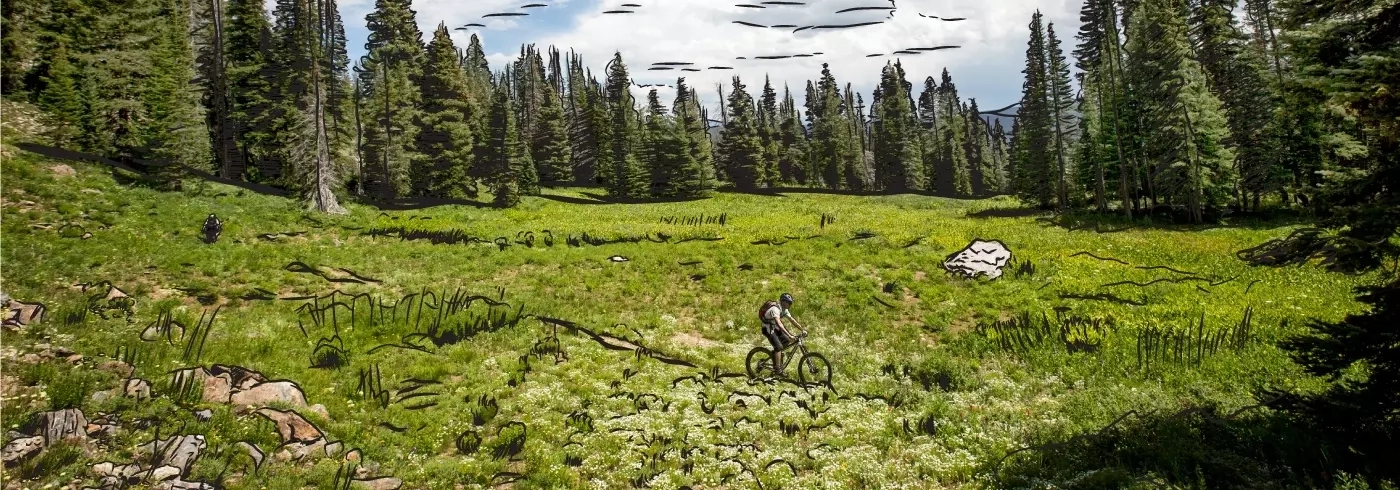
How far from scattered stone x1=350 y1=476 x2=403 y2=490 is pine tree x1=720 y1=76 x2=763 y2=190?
220ft

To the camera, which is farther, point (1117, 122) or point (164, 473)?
point (1117, 122)

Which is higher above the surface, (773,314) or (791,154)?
(791,154)

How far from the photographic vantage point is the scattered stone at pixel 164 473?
8.38 metres

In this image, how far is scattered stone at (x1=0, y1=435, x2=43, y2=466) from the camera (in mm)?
7852

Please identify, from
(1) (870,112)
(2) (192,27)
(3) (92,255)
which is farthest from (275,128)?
(1) (870,112)

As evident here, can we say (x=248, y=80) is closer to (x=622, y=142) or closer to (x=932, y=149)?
(x=622, y=142)

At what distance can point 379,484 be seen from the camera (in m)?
9.37

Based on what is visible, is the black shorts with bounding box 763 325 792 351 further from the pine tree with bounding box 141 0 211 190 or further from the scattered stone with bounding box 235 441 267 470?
the pine tree with bounding box 141 0 211 190

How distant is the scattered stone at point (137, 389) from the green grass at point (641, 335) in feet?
0.84

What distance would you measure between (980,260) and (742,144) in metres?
56.4

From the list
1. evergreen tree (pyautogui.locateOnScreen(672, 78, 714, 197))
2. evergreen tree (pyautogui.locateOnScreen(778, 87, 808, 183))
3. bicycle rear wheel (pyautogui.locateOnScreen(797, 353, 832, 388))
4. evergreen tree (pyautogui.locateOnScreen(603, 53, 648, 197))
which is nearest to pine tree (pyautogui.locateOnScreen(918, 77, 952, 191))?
evergreen tree (pyautogui.locateOnScreen(778, 87, 808, 183))

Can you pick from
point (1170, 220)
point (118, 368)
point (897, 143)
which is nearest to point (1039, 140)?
point (1170, 220)

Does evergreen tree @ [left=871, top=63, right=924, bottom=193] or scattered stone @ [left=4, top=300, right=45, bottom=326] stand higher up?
evergreen tree @ [left=871, top=63, right=924, bottom=193]

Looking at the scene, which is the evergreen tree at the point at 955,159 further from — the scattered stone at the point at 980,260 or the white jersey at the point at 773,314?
the white jersey at the point at 773,314
